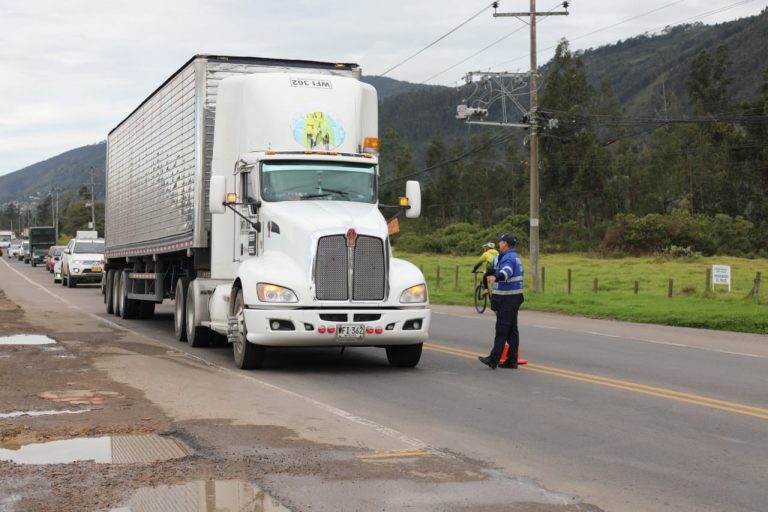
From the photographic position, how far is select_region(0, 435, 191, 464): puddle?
7.40 m

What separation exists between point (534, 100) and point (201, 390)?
25720mm

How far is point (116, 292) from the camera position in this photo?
966 inches

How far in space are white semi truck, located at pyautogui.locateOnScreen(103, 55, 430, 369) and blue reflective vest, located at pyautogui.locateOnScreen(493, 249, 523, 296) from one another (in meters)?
1.06

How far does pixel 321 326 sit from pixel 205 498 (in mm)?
6328

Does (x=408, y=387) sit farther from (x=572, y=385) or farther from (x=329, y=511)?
(x=329, y=511)

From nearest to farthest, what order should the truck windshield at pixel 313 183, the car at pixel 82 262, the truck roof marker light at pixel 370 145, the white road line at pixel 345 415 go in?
1. the white road line at pixel 345 415
2. the truck windshield at pixel 313 183
3. the truck roof marker light at pixel 370 145
4. the car at pixel 82 262

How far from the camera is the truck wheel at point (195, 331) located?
1639 cm

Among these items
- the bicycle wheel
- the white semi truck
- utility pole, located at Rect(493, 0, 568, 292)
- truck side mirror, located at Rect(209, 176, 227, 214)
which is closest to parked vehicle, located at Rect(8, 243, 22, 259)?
utility pole, located at Rect(493, 0, 568, 292)

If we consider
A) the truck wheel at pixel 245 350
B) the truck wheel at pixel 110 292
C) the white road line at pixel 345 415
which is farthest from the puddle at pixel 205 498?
the truck wheel at pixel 110 292

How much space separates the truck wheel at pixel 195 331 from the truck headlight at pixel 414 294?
451 centimetres

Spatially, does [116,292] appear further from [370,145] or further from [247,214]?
[370,145]

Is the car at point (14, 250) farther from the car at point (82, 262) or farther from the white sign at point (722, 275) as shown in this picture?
the white sign at point (722, 275)

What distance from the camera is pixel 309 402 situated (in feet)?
34.4

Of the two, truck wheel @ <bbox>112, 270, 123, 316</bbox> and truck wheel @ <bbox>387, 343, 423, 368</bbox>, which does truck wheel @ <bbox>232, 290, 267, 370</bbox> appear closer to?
truck wheel @ <bbox>387, 343, 423, 368</bbox>
